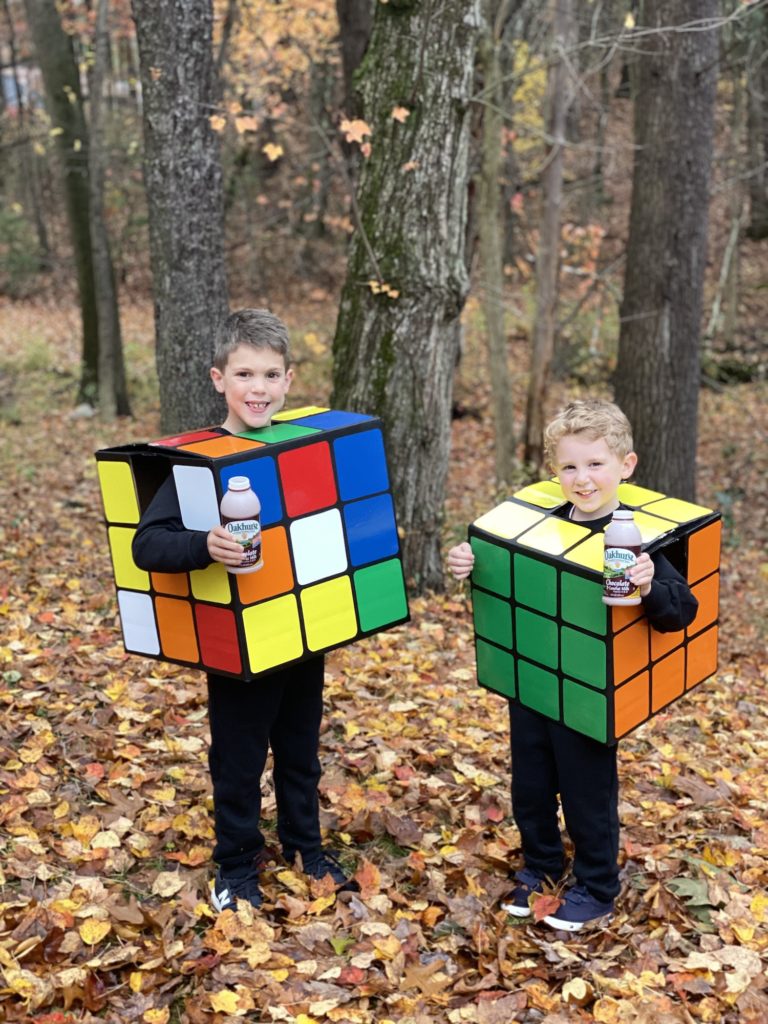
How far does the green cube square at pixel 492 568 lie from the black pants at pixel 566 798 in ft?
1.58

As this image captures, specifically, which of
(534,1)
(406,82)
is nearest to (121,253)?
(534,1)

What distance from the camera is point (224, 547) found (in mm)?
3006

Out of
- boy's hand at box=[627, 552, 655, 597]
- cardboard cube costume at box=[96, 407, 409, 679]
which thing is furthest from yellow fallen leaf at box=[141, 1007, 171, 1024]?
boy's hand at box=[627, 552, 655, 597]

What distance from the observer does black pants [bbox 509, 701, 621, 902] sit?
349cm

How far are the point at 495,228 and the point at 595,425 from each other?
883 centimetres

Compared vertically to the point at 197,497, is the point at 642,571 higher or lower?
lower

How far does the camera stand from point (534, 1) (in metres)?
14.4

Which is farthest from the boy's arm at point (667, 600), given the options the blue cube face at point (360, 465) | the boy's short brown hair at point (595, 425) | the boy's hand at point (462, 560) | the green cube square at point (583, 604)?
the blue cube face at point (360, 465)

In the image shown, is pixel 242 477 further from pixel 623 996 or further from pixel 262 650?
pixel 623 996

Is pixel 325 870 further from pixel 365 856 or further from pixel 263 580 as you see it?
pixel 263 580

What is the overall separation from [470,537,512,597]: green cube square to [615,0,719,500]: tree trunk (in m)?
7.00

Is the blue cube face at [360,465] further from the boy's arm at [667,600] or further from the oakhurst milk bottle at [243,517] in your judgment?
the boy's arm at [667,600]

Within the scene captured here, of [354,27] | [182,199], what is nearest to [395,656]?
[182,199]

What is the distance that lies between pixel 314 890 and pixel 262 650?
1.03 meters
